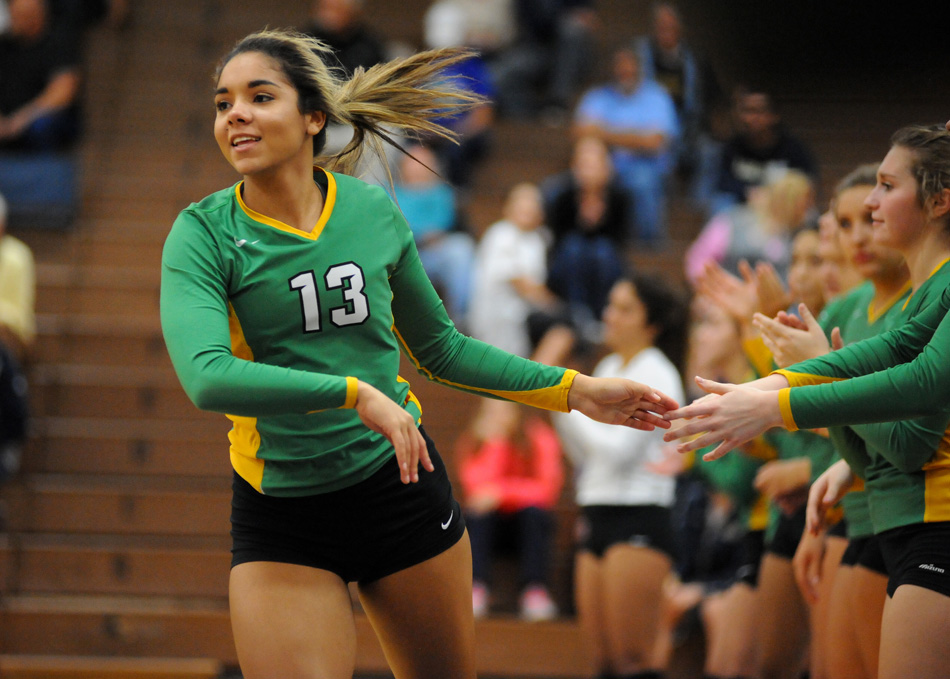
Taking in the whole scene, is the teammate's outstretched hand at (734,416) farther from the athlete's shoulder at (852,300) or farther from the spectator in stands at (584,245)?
the spectator in stands at (584,245)

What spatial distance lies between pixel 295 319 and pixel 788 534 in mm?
2145

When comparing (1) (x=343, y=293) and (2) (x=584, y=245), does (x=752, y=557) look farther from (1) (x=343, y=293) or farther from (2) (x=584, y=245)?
(2) (x=584, y=245)

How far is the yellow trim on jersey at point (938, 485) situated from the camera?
2.40 m

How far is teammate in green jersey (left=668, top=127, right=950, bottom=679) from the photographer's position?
7.57ft

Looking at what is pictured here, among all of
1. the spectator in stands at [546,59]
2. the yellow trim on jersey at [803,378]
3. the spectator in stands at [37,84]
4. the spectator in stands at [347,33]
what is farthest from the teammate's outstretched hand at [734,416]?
the spectator in stands at [546,59]

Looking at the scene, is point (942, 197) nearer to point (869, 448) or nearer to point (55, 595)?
point (869, 448)

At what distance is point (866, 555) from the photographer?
2.82 m

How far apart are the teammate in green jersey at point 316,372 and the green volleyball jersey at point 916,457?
2.23 ft

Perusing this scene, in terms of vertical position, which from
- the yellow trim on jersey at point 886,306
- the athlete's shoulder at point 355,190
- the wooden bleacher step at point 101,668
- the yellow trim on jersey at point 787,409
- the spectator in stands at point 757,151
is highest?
the spectator in stands at point 757,151

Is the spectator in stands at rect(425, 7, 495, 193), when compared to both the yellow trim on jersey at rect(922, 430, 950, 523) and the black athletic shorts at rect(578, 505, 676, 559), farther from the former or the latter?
the yellow trim on jersey at rect(922, 430, 950, 523)

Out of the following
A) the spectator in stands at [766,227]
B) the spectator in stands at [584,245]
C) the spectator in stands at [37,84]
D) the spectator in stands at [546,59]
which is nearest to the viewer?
the spectator in stands at [766,227]

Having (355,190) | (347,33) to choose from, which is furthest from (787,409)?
(347,33)

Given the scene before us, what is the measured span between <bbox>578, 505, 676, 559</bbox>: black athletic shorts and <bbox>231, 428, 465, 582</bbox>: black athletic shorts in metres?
2.01

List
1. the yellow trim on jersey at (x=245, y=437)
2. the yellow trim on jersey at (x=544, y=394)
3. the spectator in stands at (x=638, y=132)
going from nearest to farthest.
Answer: the yellow trim on jersey at (x=245, y=437)
the yellow trim on jersey at (x=544, y=394)
the spectator in stands at (x=638, y=132)
